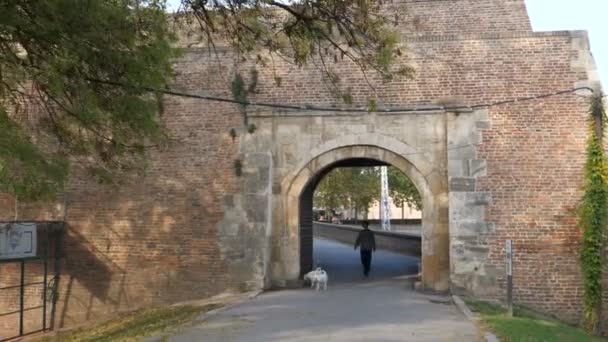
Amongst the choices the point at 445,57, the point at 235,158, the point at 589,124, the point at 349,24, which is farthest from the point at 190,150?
the point at 589,124

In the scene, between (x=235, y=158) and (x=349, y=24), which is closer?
(x=349, y=24)

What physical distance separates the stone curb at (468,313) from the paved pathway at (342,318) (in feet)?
0.45

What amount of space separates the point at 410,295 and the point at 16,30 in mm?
9410

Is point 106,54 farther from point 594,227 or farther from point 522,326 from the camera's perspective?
point 594,227

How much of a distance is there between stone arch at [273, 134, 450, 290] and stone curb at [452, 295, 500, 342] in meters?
1.13

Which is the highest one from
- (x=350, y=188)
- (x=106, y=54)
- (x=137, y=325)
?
(x=106, y=54)

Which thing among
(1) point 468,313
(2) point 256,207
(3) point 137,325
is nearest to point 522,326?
(1) point 468,313

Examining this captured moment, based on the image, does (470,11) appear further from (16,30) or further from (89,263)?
(16,30)

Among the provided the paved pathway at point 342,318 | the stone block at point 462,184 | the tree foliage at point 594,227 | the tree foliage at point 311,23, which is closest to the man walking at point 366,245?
the paved pathway at point 342,318

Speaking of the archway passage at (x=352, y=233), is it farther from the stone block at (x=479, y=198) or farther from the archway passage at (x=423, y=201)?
the stone block at (x=479, y=198)

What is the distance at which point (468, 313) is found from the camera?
11938 mm

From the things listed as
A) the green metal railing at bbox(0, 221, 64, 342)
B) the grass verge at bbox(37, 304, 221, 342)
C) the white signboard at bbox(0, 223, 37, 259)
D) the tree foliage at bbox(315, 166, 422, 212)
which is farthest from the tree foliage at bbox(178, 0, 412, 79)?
the tree foliage at bbox(315, 166, 422, 212)

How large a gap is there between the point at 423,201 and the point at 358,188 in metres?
34.8

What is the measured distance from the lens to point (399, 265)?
21.8 m
